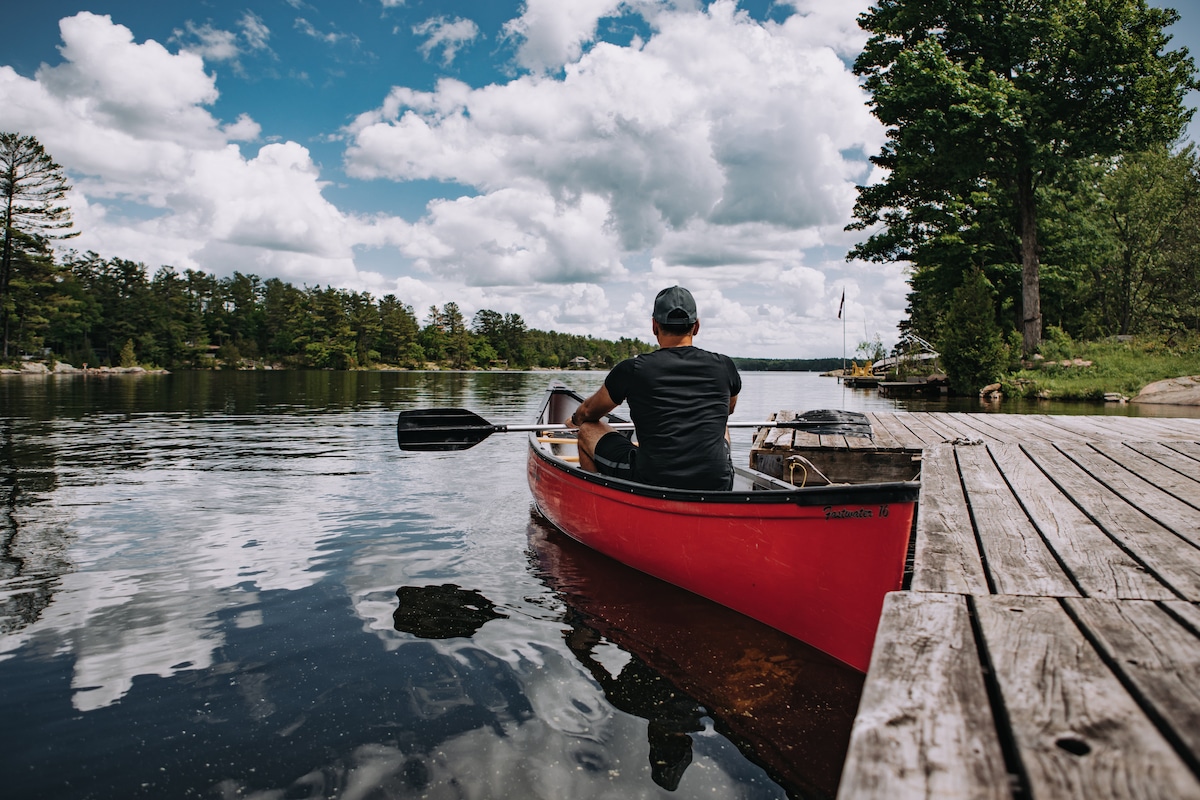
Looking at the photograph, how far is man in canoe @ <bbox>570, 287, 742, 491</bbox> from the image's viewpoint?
4.39 metres

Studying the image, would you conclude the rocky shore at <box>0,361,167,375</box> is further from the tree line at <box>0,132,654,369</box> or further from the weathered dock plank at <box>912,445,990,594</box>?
the weathered dock plank at <box>912,445,990,594</box>

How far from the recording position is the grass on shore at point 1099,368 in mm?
20906

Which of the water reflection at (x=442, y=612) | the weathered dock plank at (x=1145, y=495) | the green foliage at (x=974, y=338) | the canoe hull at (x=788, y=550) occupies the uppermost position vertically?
the green foliage at (x=974, y=338)

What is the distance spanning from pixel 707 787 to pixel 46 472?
10841 millimetres

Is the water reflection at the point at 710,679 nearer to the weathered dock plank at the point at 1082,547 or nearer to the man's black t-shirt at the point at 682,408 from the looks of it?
the man's black t-shirt at the point at 682,408

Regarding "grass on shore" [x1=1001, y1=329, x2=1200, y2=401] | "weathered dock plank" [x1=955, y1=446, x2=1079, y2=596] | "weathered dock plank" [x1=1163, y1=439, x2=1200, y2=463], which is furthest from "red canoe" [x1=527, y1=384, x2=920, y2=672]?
"grass on shore" [x1=1001, y1=329, x2=1200, y2=401]

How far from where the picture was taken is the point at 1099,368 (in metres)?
22.5

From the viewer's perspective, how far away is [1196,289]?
33656 mm

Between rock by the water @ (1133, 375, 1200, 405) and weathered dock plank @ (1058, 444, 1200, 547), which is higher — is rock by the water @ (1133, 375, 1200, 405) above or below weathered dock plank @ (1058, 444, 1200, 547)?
above

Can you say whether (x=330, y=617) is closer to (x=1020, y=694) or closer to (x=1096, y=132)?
(x=1020, y=694)

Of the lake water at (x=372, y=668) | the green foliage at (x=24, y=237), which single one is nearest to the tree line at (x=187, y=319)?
the green foliage at (x=24, y=237)

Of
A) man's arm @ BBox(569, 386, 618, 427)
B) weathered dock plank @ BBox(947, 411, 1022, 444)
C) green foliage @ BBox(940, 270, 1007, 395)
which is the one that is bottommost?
weathered dock plank @ BBox(947, 411, 1022, 444)

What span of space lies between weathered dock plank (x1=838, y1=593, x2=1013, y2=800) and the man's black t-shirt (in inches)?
90.4

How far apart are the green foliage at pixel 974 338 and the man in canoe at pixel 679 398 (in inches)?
930
